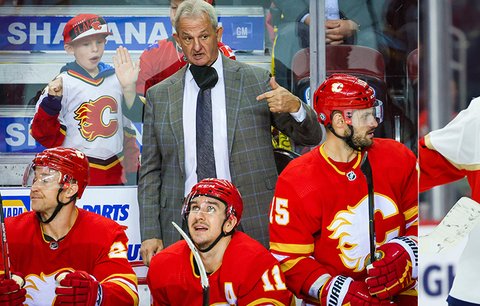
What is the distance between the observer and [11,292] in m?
3.46

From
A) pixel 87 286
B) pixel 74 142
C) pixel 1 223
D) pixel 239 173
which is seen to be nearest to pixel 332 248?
pixel 239 173

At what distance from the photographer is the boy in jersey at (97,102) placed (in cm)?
463

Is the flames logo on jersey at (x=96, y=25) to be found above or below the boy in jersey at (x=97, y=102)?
above

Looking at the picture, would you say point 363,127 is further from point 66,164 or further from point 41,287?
point 41,287

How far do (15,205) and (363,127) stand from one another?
5.78ft

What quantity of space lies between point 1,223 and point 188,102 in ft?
3.53

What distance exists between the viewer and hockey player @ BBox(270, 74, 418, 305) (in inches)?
141

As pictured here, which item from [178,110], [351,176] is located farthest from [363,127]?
[178,110]

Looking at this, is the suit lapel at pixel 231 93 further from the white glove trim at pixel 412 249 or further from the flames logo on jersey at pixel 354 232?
the white glove trim at pixel 412 249

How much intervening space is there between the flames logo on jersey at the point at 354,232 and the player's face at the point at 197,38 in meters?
0.98

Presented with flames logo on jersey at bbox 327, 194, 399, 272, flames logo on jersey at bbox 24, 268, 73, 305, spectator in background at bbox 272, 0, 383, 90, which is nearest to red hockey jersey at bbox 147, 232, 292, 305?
flames logo on jersey at bbox 327, 194, 399, 272

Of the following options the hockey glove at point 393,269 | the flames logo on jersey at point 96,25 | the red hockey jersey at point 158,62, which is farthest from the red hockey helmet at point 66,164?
the hockey glove at point 393,269

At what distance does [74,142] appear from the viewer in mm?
4641

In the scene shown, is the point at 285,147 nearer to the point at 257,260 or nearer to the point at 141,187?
the point at 141,187
